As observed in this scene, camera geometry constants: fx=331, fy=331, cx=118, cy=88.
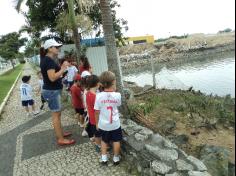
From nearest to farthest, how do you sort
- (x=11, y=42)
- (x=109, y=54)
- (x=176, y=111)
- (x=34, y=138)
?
(x=109, y=54) < (x=34, y=138) < (x=176, y=111) < (x=11, y=42)

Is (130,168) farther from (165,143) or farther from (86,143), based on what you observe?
(86,143)

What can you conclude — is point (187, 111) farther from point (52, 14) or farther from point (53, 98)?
point (52, 14)

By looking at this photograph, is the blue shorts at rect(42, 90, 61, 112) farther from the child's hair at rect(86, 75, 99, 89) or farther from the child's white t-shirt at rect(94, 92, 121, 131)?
the child's white t-shirt at rect(94, 92, 121, 131)

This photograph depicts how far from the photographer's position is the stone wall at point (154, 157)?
4.19 m

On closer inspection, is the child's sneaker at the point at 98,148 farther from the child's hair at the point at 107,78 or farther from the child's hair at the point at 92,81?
the child's hair at the point at 107,78

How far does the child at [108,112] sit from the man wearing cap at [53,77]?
3.89 ft

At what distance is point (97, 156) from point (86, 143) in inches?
30.8

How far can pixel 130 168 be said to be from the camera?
504 centimetres

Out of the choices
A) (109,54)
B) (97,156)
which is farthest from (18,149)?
(109,54)

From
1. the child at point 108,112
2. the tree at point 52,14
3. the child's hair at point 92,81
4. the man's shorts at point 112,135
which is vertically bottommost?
the man's shorts at point 112,135

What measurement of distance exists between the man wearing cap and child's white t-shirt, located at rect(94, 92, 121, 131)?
1204 mm

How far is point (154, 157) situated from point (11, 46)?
5536 centimetres

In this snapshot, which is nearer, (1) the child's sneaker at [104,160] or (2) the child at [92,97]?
(1) the child's sneaker at [104,160]

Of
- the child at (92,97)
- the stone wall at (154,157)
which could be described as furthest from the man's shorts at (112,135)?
the child at (92,97)
